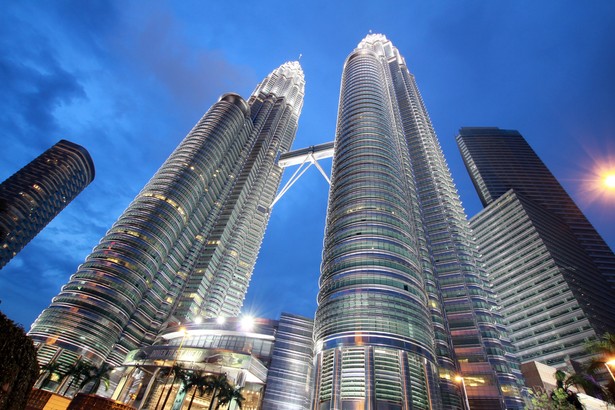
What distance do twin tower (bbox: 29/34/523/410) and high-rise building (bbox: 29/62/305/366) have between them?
1.63ft

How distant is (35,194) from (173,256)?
92.4 m

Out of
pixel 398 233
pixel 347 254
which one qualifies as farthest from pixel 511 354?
pixel 347 254

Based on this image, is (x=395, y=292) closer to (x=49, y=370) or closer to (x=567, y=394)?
(x=567, y=394)

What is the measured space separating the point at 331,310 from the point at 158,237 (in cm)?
7322

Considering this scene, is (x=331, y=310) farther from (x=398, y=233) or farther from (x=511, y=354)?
(x=511, y=354)

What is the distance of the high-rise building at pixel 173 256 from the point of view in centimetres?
9894

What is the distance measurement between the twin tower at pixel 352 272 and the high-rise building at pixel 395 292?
1.06ft

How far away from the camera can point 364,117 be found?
129m

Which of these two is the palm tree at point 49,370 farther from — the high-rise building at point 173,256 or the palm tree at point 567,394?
the palm tree at point 567,394

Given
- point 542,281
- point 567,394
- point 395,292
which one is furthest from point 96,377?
point 542,281

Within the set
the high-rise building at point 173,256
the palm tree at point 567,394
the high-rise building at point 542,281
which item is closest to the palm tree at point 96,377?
the high-rise building at point 173,256

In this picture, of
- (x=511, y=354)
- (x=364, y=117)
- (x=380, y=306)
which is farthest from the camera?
(x=364, y=117)

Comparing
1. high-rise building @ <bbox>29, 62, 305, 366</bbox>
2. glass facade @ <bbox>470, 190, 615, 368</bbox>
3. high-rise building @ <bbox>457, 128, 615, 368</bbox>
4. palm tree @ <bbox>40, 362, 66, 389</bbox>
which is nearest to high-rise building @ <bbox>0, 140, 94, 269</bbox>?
high-rise building @ <bbox>29, 62, 305, 366</bbox>

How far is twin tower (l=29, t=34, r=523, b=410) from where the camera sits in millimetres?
69750
